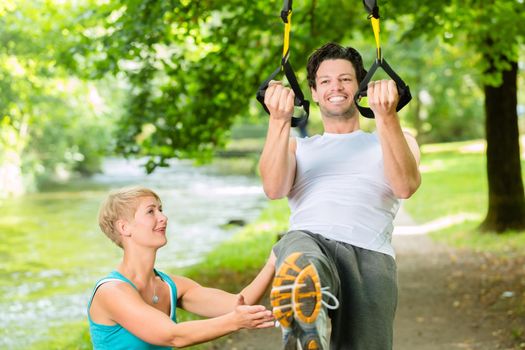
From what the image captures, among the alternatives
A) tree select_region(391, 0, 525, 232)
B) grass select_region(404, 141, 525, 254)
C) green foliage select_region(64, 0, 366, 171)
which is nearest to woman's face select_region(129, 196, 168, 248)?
green foliage select_region(64, 0, 366, 171)

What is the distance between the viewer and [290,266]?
269 cm

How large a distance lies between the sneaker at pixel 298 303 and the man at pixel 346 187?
138 millimetres

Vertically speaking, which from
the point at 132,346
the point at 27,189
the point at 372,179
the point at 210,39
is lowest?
the point at 27,189

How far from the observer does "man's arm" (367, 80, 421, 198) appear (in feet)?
9.78

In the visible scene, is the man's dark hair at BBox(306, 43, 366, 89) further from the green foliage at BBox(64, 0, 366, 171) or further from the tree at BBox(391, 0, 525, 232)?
the tree at BBox(391, 0, 525, 232)

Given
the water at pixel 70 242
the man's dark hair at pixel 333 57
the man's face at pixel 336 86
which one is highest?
the man's dark hair at pixel 333 57

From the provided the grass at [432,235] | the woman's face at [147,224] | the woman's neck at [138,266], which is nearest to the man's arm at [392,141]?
the woman's face at [147,224]

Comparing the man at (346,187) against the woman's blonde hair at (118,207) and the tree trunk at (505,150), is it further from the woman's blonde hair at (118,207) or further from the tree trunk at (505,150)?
the tree trunk at (505,150)

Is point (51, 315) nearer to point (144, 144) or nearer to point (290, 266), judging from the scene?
point (144, 144)

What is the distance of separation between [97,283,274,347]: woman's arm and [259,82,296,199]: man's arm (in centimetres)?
59

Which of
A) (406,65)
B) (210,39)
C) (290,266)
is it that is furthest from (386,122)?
(406,65)

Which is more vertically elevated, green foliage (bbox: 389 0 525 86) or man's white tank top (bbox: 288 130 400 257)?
green foliage (bbox: 389 0 525 86)

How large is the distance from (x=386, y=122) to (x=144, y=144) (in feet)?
20.1

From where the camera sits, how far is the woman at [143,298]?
9.52 feet
